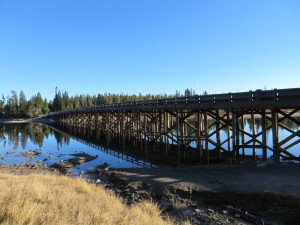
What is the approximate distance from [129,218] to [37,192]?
3.01m

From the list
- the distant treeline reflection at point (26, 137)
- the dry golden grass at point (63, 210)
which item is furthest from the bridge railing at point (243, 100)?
the distant treeline reflection at point (26, 137)

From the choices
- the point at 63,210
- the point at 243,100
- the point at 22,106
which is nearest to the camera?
the point at 63,210

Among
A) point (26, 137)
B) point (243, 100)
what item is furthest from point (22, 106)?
point (243, 100)

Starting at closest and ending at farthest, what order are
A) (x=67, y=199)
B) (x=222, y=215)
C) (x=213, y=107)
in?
(x=67, y=199) < (x=222, y=215) < (x=213, y=107)

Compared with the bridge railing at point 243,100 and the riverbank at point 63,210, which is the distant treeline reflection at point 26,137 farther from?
the riverbank at point 63,210

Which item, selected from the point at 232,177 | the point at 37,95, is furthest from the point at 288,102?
the point at 37,95

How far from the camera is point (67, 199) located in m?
8.35

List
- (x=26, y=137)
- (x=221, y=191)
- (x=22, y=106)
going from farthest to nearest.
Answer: (x=22, y=106)
(x=26, y=137)
(x=221, y=191)

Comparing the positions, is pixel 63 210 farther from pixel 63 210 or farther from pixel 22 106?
pixel 22 106

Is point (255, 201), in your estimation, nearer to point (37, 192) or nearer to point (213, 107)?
point (37, 192)

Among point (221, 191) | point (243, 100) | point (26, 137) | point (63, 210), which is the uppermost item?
point (243, 100)

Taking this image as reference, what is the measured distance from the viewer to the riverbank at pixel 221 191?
9562 mm

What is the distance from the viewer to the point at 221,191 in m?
11.5

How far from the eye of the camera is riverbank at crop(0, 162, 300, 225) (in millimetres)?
9562
